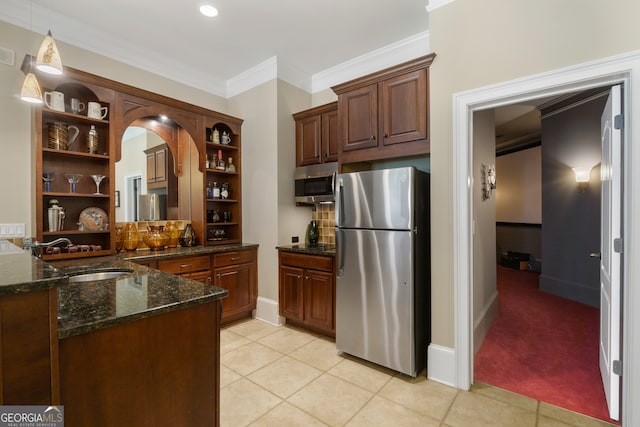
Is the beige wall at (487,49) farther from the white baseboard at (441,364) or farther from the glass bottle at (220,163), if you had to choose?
the glass bottle at (220,163)

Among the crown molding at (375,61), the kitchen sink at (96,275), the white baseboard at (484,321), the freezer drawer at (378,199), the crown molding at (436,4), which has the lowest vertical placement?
the white baseboard at (484,321)

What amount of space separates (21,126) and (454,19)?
11.7ft

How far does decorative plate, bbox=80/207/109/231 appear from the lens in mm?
2790

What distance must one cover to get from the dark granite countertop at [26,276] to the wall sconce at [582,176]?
5422mm

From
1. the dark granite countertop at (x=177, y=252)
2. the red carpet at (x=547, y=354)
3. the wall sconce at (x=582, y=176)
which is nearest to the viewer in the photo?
the red carpet at (x=547, y=354)

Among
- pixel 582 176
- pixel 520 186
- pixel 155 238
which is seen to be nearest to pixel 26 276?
pixel 155 238

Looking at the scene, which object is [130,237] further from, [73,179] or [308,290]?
[308,290]

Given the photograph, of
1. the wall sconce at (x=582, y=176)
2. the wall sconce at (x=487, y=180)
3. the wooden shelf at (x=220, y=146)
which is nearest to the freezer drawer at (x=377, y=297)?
the wall sconce at (x=487, y=180)

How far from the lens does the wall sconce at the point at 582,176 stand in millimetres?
4023

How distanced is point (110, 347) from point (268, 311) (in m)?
2.57

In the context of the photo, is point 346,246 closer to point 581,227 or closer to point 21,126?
point 21,126

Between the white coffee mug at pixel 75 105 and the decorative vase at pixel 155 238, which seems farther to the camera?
the decorative vase at pixel 155 238

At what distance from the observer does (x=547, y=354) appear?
2736 mm

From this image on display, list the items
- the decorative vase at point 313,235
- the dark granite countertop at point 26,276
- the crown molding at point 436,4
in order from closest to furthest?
the dark granite countertop at point 26,276
the crown molding at point 436,4
the decorative vase at point 313,235
